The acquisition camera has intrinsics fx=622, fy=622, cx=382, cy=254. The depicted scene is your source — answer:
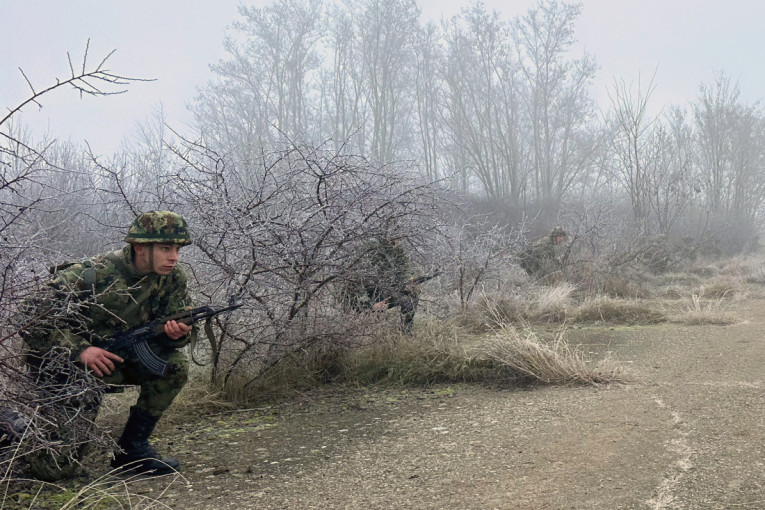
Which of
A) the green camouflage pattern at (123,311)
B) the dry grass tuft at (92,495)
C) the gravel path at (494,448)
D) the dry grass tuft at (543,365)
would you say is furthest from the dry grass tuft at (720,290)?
the dry grass tuft at (92,495)

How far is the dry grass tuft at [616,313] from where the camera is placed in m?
6.70

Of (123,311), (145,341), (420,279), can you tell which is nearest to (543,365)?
(420,279)

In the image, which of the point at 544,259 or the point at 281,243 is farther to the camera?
the point at 544,259

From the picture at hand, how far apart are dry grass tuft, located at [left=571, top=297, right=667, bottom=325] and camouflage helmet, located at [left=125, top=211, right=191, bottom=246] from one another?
16.1ft

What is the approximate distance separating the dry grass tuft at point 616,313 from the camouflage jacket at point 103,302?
4785mm

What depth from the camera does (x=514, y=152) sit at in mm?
21484

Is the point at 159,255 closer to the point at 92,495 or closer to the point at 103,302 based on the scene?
the point at 103,302

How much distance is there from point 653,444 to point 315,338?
7.33 ft

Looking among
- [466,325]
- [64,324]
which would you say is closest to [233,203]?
[64,324]

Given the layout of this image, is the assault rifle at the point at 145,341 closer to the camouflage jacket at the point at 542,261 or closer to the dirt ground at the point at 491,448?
the dirt ground at the point at 491,448

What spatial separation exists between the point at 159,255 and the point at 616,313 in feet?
17.6

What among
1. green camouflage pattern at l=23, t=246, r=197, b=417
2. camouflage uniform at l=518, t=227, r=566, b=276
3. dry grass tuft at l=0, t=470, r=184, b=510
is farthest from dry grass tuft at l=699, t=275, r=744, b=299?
dry grass tuft at l=0, t=470, r=184, b=510

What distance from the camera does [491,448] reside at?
2955mm

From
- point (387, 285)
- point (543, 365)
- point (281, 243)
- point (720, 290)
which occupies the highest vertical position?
point (281, 243)
